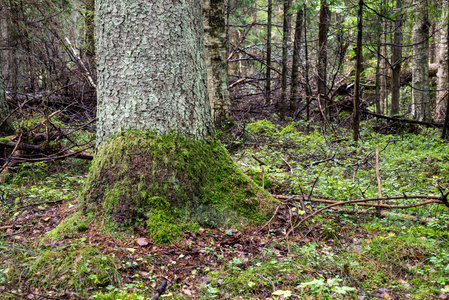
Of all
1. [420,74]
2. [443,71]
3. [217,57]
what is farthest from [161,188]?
[443,71]

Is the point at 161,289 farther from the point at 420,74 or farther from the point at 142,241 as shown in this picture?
the point at 420,74

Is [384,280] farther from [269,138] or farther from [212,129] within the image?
[269,138]

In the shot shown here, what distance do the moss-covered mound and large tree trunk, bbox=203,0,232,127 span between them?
167 inches

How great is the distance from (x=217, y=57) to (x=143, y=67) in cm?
445

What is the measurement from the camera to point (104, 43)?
3244 mm

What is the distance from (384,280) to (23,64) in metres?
11.6

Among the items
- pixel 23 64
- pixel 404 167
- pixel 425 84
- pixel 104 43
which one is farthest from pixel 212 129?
pixel 23 64

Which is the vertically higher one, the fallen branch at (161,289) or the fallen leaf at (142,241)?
the fallen leaf at (142,241)

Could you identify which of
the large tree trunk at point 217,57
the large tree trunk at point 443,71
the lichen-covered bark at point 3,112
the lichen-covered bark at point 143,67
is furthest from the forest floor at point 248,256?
the large tree trunk at point 443,71

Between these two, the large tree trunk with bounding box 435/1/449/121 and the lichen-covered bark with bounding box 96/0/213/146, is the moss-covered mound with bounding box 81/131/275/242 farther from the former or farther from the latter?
the large tree trunk with bounding box 435/1/449/121

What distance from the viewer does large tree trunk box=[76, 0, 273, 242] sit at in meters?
3.04

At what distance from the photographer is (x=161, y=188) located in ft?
10.1

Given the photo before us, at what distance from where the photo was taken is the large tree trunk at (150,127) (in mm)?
3039

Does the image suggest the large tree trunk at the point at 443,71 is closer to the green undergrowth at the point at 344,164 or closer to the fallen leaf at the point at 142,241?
the green undergrowth at the point at 344,164
